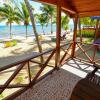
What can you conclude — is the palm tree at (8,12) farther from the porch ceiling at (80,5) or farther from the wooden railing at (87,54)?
the porch ceiling at (80,5)

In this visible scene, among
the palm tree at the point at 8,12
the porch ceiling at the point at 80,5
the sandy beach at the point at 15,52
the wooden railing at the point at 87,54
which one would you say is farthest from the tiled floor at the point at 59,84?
the palm tree at the point at 8,12

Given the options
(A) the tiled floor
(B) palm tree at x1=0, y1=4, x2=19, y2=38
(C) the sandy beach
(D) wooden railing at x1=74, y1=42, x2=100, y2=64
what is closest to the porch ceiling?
(D) wooden railing at x1=74, y1=42, x2=100, y2=64

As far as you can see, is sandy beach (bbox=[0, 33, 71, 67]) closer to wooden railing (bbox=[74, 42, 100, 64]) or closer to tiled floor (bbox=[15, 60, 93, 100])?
wooden railing (bbox=[74, 42, 100, 64])

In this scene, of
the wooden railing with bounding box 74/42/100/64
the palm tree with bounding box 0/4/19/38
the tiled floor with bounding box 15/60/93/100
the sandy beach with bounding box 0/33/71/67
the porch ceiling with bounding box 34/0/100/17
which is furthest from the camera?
the palm tree with bounding box 0/4/19/38

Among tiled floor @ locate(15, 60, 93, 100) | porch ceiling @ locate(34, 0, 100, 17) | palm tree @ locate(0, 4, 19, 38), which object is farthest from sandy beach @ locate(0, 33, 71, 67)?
palm tree @ locate(0, 4, 19, 38)

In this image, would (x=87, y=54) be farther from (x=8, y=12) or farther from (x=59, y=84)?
(x=8, y=12)

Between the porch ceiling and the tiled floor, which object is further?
the porch ceiling

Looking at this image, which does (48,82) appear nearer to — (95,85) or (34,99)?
(34,99)

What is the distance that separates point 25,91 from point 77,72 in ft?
6.80

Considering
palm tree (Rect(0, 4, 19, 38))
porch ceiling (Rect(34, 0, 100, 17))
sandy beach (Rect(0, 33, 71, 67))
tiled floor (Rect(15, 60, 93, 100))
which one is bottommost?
sandy beach (Rect(0, 33, 71, 67))

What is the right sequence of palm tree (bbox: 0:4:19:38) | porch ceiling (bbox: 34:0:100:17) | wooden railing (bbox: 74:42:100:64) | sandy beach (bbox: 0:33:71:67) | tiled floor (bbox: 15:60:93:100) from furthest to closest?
palm tree (bbox: 0:4:19:38), sandy beach (bbox: 0:33:71:67), wooden railing (bbox: 74:42:100:64), porch ceiling (bbox: 34:0:100:17), tiled floor (bbox: 15:60:93:100)

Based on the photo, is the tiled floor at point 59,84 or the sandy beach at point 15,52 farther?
the sandy beach at point 15,52

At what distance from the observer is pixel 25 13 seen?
2119cm

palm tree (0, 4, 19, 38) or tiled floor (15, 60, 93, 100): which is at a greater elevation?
palm tree (0, 4, 19, 38)
